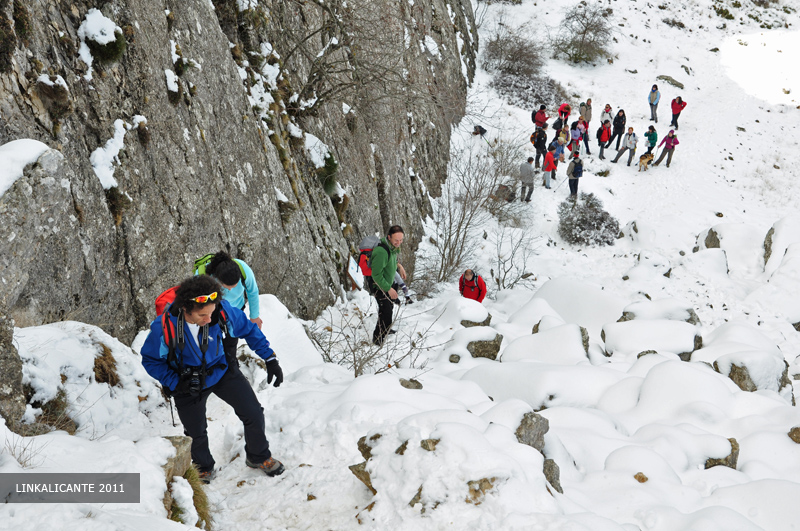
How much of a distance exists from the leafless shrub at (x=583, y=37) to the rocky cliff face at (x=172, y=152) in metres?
19.9

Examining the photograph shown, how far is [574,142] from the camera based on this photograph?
62.0ft

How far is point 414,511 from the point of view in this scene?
311 centimetres

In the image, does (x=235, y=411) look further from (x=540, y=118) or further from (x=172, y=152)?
(x=540, y=118)

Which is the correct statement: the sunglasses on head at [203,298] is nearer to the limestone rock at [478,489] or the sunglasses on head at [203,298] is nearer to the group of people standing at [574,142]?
the limestone rock at [478,489]

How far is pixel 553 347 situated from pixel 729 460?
116 inches

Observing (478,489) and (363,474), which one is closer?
(478,489)

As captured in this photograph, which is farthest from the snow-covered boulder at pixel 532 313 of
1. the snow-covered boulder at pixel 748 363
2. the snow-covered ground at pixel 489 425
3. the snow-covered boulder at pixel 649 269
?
the snow-covered boulder at pixel 649 269

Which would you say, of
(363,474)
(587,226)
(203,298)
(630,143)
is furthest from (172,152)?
(630,143)

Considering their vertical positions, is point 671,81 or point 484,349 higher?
point 671,81

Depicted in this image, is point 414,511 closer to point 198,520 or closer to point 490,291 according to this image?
point 198,520

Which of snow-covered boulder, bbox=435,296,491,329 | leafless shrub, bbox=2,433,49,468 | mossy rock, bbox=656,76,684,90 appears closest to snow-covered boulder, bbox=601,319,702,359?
snow-covered boulder, bbox=435,296,491,329

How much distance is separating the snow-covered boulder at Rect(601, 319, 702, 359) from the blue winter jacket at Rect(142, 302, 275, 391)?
674 cm

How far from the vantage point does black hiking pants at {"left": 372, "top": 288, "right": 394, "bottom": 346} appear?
6.75 metres

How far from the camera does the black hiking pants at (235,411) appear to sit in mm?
3377
